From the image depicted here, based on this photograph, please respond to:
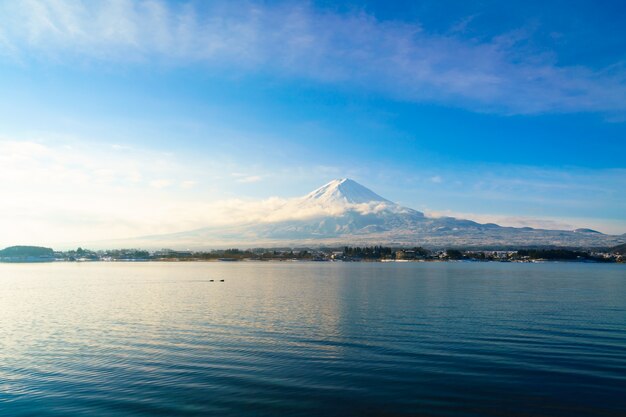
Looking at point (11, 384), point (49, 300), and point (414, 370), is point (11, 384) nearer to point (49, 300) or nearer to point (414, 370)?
point (414, 370)

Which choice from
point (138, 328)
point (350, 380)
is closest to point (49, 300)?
point (138, 328)

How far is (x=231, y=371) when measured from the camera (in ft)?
64.8

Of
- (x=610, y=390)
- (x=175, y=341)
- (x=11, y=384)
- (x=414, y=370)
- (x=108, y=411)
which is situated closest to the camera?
(x=108, y=411)

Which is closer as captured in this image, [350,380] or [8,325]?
[350,380]

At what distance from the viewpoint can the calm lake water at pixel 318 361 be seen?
52.2 feet

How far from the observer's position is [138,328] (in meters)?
30.1

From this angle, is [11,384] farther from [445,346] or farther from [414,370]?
[445,346]

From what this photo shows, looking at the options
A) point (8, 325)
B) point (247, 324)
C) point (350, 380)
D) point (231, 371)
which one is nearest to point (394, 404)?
point (350, 380)

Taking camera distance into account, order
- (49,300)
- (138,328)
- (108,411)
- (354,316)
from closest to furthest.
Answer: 1. (108,411)
2. (138,328)
3. (354,316)
4. (49,300)

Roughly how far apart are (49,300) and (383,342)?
36819 mm

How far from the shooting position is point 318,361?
21.1m

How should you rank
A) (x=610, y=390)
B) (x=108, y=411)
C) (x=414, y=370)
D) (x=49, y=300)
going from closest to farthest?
(x=108, y=411) → (x=610, y=390) → (x=414, y=370) → (x=49, y=300)

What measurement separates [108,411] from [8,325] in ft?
68.9

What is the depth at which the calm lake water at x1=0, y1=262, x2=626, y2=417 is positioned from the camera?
15.9 meters
